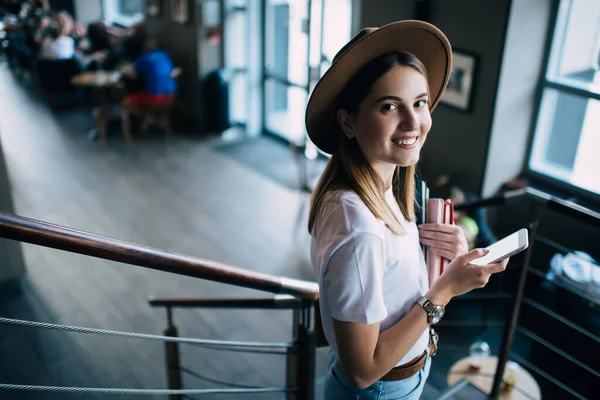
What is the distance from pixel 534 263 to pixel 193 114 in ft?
17.9

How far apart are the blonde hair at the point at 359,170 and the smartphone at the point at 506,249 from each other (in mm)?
219

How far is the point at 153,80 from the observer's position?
8.20 metres

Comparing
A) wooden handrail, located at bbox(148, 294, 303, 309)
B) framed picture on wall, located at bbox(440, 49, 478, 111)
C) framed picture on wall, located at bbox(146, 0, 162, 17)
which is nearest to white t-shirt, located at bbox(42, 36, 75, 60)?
framed picture on wall, located at bbox(146, 0, 162, 17)

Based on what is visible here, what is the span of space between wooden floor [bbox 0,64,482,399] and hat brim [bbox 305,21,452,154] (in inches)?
67.7

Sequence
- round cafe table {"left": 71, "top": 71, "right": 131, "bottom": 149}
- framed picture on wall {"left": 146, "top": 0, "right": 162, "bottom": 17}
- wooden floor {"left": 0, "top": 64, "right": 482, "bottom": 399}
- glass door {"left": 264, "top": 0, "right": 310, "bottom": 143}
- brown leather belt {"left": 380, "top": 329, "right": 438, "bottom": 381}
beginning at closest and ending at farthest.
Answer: brown leather belt {"left": 380, "top": 329, "right": 438, "bottom": 381} → wooden floor {"left": 0, "top": 64, "right": 482, "bottom": 399} → glass door {"left": 264, "top": 0, "right": 310, "bottom": 143} → round cafe table {"left": 71, "top": 71, "right": 131, "bottom": 149} → framed picture on wall {"left": 146, "top": 0, "right": 162, "bottom": 17}

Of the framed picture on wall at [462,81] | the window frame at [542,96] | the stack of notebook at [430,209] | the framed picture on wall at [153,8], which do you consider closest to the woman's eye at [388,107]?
the stack of notebook at [430,209]

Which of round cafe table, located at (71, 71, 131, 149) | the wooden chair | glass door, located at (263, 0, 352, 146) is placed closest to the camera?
glass door, located at (263, 0, 352, 146)

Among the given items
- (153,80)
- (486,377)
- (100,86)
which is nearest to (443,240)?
(486,377)

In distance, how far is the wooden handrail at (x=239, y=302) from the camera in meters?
2.04

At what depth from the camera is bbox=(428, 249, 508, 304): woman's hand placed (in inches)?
57.0

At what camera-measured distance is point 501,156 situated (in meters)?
5.55

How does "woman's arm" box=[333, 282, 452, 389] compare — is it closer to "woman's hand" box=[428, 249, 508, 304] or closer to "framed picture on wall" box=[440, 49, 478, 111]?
"woman's hand" box=[428, 249, 508, 304]

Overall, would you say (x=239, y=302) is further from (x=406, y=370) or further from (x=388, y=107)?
(x=388, y=107)

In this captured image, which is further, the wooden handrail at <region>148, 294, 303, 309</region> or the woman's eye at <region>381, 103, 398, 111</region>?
the wooden handrail at <region>148, 294, 303, 309</region>
